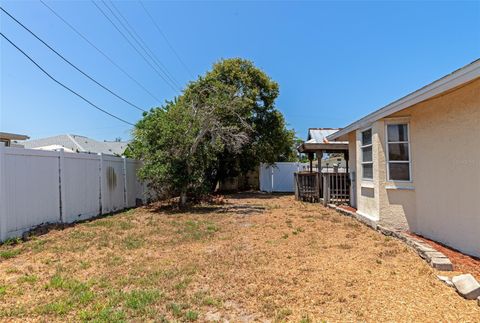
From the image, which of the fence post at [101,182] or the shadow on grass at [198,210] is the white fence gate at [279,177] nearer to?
the shadow on grass at [198,210]

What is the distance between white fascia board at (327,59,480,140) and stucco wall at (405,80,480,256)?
1.52 feet

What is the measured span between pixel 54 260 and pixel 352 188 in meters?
8.89

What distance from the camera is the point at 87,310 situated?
338 cm

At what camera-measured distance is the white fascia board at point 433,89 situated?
13.7ft

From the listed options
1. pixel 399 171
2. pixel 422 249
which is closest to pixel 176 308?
pixel 422 249

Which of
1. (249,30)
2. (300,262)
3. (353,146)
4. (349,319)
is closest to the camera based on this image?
(349,319)

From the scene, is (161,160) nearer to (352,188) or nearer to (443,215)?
(352,188)

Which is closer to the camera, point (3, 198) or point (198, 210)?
point (3, 198)

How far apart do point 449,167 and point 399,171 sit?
153cm

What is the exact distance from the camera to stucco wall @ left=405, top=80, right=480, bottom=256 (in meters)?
4.86

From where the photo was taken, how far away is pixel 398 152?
700 cm

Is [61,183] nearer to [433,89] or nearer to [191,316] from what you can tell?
[191,316]

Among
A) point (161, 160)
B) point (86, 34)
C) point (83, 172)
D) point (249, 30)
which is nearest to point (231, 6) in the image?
point (249, 30)

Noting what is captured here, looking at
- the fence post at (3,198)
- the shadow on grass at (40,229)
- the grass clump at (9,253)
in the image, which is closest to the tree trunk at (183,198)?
the shadow on grass at (40,229)
